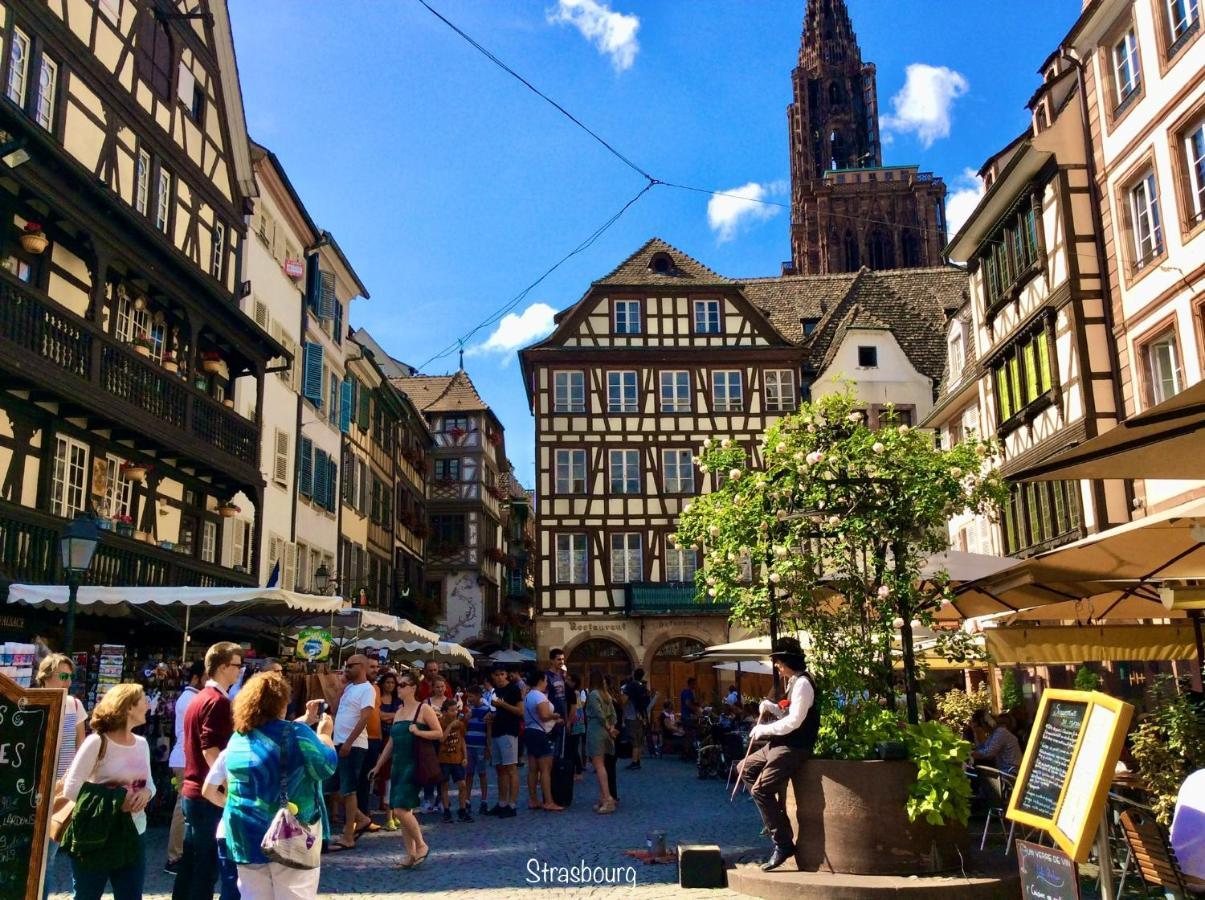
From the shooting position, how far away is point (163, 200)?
66.4ft

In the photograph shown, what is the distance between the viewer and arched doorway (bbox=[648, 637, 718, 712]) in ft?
126

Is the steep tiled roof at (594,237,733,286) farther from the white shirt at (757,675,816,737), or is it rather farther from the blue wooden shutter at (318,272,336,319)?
the white shirt at (757,675,816,737)

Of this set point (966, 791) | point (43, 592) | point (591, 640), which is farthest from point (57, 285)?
point (591, 640)

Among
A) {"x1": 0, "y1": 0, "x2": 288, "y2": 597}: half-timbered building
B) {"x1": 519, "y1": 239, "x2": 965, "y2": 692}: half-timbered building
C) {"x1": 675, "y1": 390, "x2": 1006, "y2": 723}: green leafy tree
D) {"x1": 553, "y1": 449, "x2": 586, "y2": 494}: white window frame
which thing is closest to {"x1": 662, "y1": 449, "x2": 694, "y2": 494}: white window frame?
{"x1": 519, "y1": 239, "x2": 965, "y2": 692}: half-timbered building

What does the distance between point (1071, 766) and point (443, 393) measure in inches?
1902

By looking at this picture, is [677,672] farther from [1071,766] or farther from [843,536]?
A: [1071,766]

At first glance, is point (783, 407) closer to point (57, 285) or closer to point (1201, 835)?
point (57, 285)

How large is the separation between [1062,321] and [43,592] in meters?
16.8

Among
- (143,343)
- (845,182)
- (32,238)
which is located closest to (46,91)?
(32,238)

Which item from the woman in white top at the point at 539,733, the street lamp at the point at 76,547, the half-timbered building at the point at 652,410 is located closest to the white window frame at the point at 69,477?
the street lamp at the point at 76,547

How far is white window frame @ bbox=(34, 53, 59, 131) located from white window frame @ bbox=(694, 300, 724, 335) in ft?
86.9

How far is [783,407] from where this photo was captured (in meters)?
40.2

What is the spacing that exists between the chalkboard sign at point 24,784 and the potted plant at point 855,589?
17.5 feet

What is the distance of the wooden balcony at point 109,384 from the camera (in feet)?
47.6
